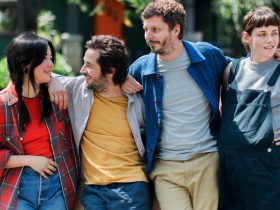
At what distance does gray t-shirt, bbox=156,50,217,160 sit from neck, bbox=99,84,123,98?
32 cm

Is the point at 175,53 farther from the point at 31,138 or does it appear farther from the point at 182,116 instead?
the point at 31,138

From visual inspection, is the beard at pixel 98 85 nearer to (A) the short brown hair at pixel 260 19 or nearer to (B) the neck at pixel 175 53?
(B) the neck at pixel 175 53

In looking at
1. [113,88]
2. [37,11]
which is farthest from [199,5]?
[113,88]

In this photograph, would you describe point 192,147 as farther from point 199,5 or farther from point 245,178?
point 199,5

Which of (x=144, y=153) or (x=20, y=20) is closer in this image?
(x=144, y=153)

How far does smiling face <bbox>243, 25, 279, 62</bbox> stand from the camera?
152 inches

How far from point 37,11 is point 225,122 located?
860 centimetres

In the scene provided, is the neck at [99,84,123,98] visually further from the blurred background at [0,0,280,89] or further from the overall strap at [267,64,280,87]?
the blurred background at [0,0,280,89]

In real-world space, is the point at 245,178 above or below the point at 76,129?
below

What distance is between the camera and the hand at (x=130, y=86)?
13.3ft

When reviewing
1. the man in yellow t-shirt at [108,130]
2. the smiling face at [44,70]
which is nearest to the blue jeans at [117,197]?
the man in yellow t-shirt at [108,130]

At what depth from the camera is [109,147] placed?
13.1ft

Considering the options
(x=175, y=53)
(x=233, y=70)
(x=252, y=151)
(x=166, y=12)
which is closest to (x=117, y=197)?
(x=252, y=151)

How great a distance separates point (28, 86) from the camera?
3.99 metres
